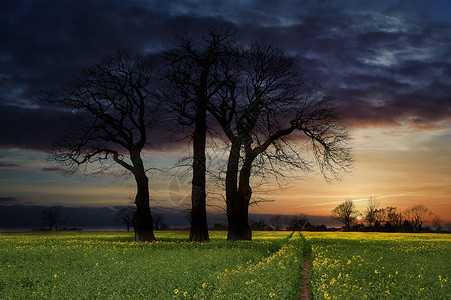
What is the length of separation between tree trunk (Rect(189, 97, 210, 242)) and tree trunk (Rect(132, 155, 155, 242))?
15.5ft

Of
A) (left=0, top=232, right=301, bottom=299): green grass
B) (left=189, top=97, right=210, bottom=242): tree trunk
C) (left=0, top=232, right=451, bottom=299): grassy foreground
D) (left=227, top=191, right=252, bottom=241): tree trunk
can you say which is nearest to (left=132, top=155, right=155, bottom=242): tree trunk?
(left=189, top=97, right=210, bottom=242): tree trunk

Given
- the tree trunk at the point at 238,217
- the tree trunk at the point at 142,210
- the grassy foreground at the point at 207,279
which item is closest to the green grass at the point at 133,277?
the grassy foreground at the point at 207,279

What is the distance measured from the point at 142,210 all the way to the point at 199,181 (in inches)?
258

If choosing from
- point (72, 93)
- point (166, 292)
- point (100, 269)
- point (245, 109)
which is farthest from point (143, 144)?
point (166, 292)

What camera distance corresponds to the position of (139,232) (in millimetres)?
34906

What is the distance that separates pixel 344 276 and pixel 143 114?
26.6 m

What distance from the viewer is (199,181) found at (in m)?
32.5

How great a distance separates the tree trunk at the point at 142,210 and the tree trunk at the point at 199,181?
471 centimetres

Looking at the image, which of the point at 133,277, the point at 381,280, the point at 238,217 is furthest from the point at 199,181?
the point at 381,280

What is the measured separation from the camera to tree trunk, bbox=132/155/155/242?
115 ft

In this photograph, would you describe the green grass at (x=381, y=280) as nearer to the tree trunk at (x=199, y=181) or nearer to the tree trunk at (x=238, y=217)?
the tree trunk at (x=238, y=217)

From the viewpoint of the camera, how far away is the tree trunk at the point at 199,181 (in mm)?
32281

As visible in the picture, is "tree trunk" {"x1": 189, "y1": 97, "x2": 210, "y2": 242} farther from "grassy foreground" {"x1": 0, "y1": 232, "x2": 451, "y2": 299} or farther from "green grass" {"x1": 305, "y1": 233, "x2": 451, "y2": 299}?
"green grass" {"x1": 305, "y1": 233, "x2": 451, "y2": 299}

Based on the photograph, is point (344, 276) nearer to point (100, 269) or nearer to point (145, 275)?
point (145, 275)
